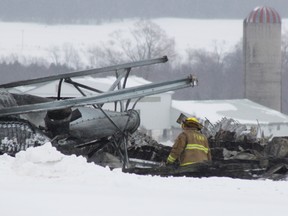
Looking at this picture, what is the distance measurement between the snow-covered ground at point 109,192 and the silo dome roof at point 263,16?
6162cm

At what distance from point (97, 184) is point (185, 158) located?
3068mm

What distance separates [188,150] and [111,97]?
4.17 feet

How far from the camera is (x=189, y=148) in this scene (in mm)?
8906

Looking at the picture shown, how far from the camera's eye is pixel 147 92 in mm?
8297

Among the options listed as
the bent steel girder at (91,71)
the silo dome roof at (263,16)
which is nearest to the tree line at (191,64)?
the silo dome roof at (263,16)

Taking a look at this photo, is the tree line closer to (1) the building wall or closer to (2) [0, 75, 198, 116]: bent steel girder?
(1) the building wall

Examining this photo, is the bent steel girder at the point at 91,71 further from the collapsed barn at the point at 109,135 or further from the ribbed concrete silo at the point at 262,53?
the ribbed concrete silo at the point at 262,53

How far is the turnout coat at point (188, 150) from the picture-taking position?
29.1 ft

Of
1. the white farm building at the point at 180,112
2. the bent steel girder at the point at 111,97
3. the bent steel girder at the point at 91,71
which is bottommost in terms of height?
the white farm building at the point at 180,112

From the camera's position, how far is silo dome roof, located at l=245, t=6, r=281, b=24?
67.1 m

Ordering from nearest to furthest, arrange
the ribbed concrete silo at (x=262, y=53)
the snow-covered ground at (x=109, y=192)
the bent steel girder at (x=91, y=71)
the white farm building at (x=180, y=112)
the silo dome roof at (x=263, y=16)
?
1. the snow-covered ground at (x=109, y=192)
2. the bent steel girder at (x=91, y=71)
3. the white farm building at (x=180, y=112)
4. the ribbed concrete silo at (x=262, y=53)
5. the silo dome roof at (x=263, y=16)

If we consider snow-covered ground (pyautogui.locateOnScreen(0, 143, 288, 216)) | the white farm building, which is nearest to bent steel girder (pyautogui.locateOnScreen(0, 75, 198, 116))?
snow-covered ground (pyautogui.locateOnScreen(0, 143, 288, 216))

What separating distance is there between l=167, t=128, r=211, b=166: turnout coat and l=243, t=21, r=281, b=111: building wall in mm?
56759

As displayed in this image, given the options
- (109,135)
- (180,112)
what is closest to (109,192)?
(109,135)
